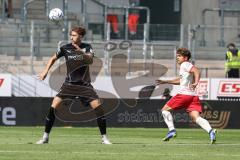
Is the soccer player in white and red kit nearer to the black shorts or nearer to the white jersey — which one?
the white jersey

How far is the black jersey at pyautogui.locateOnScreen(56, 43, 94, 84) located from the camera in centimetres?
1714

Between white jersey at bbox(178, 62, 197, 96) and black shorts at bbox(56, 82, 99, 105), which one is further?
white jersey at bbox(178, 62, 197, 96)

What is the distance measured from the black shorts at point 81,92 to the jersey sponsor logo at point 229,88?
15.1m

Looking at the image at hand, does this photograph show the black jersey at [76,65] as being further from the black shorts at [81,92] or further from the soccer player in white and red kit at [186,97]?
the soccer player in white and red kit at [186,97]

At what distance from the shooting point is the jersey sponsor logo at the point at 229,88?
31578 millimetres

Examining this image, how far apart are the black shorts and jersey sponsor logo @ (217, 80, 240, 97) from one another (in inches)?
596

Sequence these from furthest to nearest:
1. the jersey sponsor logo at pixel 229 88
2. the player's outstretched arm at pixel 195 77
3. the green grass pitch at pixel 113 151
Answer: the jersey sponsor logo at pixel 229 88 → the player's outstretched arm at pixel 195 77 → the green grass pitch at pixel 113 151

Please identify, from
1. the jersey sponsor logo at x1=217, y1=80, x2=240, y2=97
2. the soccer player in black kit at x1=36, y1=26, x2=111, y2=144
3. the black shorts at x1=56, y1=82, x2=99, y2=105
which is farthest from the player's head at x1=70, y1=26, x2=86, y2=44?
the jersey sponsor logo at x1=217, y1=80, x2=240, y2=97

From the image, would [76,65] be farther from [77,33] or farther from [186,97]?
[186,97]

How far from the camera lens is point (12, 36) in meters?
33.9

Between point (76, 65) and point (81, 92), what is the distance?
56cm

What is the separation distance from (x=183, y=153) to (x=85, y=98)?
10.0ft

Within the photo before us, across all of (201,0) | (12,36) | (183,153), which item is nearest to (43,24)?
(12,36)

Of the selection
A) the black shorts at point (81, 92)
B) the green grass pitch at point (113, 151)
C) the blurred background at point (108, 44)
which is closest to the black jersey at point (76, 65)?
the black shorts at point (81, 92)
